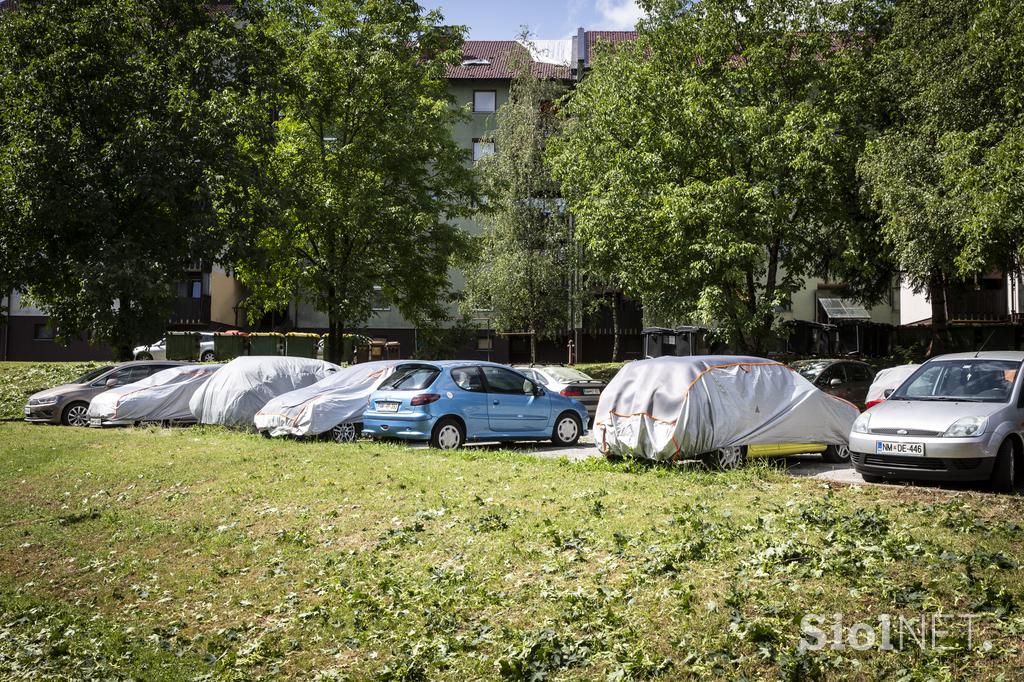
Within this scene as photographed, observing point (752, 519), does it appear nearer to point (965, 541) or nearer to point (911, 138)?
point (965, 541)

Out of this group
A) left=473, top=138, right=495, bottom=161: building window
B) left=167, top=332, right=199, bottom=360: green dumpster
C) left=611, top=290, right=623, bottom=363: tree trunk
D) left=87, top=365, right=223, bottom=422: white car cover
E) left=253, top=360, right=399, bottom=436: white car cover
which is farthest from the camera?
left=473, top=138, right=495, bottom=161: building window

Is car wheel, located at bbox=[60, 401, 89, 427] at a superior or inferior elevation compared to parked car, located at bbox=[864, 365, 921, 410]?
inferior

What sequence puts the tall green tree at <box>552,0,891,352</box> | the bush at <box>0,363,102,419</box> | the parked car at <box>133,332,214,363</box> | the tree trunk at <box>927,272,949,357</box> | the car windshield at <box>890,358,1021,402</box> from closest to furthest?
the car windshield at <box>890,358,1021,402</box>, the tall green tree at <box>552,0,891,352</box>, the bush at <box>0,363,102,419</box>, the tree trunk at <box>927,272,949,357</box>, the parked car at <box>133,332,214,363</box>

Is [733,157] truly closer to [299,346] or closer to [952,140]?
[952,140]

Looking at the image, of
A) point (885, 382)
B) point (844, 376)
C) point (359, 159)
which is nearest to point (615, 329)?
point (359, 159)

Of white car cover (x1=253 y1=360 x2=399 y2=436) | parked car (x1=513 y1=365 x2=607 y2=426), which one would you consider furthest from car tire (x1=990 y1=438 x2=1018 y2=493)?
parked car (x1=513 y1=365 x2=607 y2=426)

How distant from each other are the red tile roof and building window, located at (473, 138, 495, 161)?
12.9 feet

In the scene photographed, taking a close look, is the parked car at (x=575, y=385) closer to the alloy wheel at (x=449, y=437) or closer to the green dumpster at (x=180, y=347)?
the alloy wheel at (x=449, y=437)

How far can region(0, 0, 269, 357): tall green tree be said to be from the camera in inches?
873

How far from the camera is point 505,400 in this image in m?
16.7

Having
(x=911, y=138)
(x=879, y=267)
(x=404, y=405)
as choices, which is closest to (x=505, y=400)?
(x=404, y=405)

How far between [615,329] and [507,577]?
42623 mm

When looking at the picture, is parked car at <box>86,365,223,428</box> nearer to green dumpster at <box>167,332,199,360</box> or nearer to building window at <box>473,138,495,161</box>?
green dumpster at <box>167,332,199,360</box>

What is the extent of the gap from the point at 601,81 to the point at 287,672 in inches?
1167
